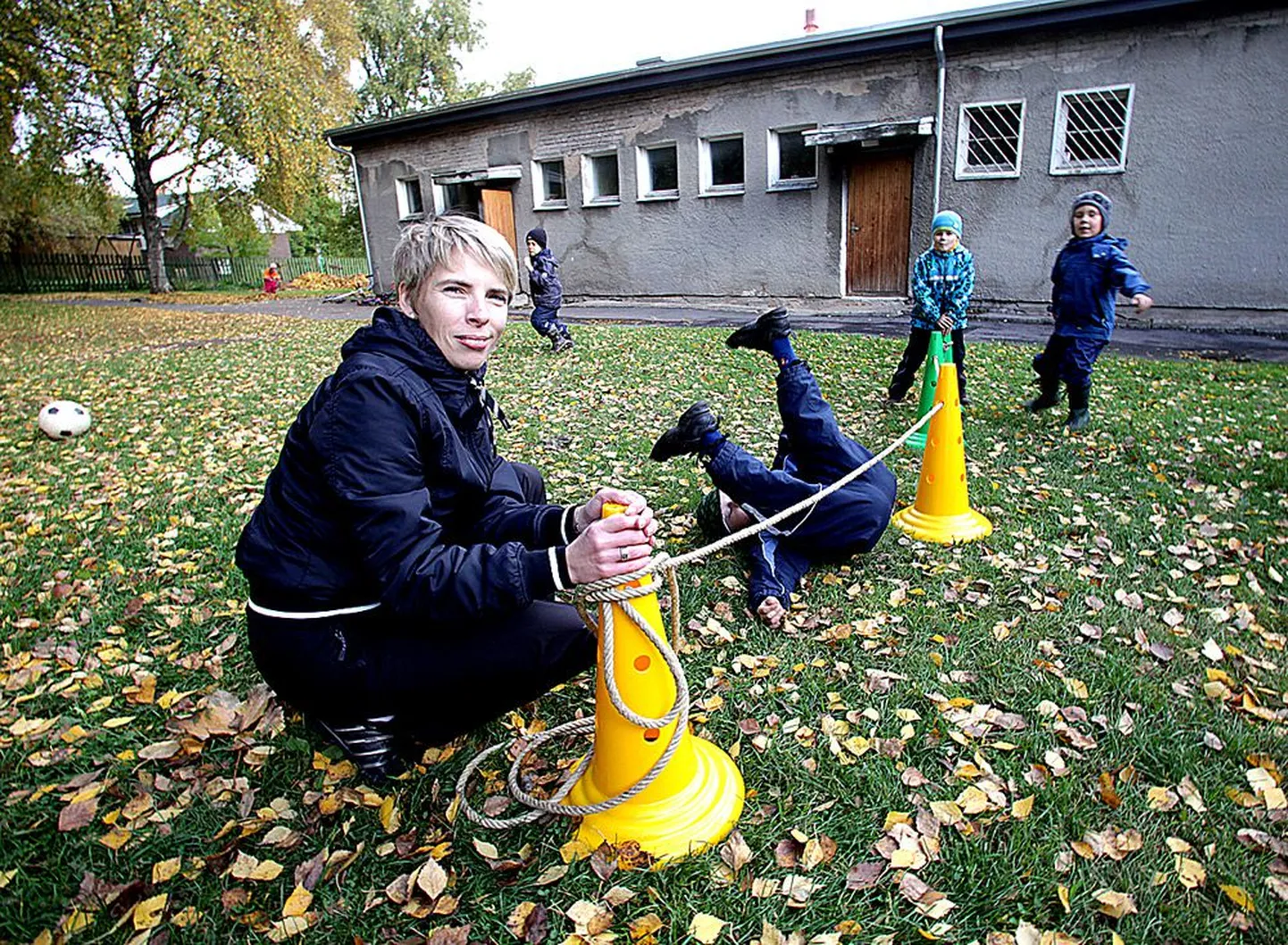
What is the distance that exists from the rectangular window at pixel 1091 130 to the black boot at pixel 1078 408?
8313 millimetres

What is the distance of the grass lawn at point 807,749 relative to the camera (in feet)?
6.12

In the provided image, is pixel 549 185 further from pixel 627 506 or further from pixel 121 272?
pixel 121 272

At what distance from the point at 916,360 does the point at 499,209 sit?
13690mm

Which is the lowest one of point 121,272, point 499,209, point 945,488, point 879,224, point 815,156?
point 945,488

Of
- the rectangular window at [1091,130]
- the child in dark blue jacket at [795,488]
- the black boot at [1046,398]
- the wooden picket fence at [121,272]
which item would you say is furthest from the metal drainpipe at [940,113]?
the wooden picket fence at [121,272]

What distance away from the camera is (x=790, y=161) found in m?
14.6

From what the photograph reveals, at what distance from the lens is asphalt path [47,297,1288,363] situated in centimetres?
916

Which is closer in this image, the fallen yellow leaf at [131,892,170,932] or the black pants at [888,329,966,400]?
the fallen yellow leaf at [131,892,170,932]

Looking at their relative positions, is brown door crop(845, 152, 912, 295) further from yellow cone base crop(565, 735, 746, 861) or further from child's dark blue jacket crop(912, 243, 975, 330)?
yellow cone base crop(565, 735, 746, 861)

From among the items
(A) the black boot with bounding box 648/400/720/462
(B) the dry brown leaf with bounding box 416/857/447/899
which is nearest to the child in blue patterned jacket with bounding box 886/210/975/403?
(A) the black boot with bounding box 648/400/720/462

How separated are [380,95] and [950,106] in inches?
1513

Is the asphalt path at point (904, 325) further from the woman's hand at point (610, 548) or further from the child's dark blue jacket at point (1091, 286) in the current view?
the woman's hand at point (610, 548)

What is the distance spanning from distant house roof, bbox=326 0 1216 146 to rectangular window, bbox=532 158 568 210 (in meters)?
1.25

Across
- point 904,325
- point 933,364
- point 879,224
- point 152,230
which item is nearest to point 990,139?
point 879,224
